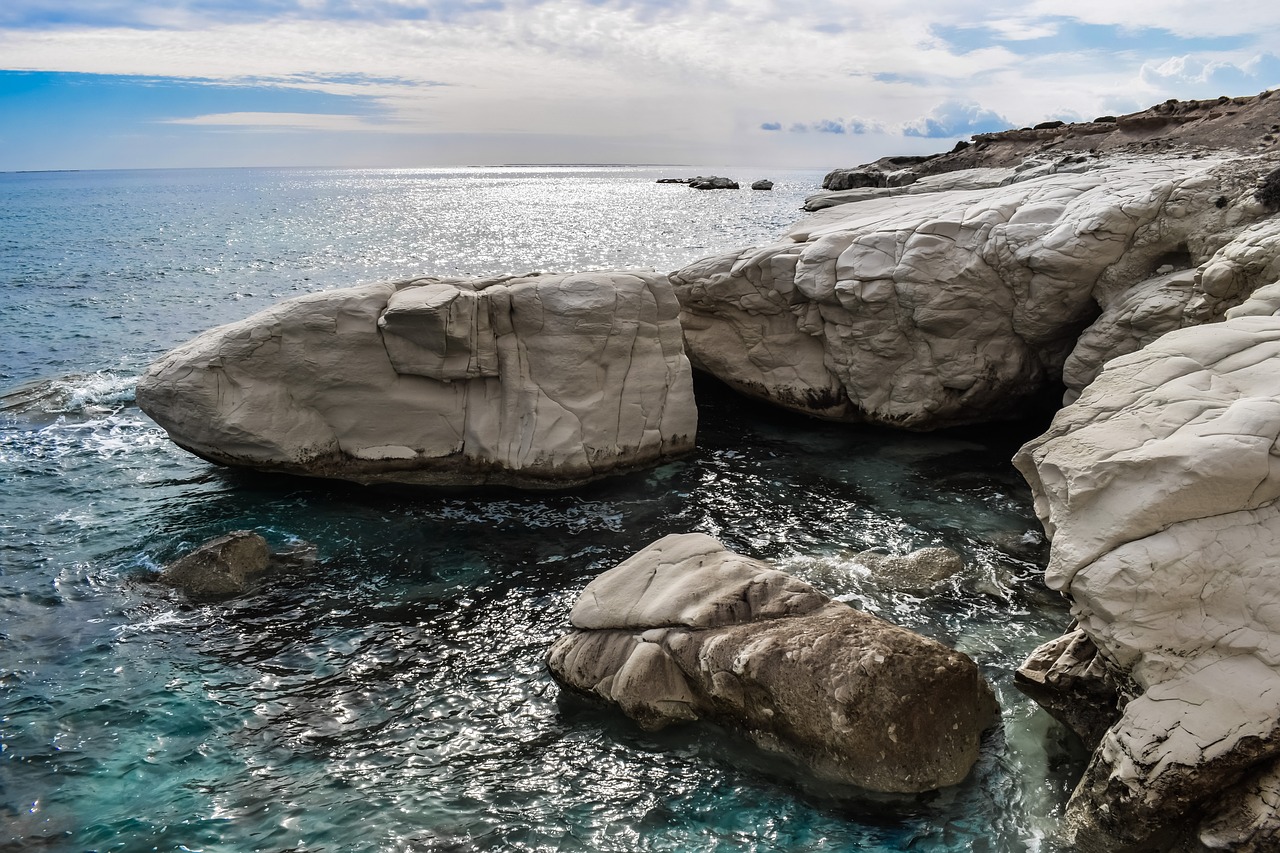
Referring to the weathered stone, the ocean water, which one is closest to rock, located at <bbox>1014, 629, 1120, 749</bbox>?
the ocean water

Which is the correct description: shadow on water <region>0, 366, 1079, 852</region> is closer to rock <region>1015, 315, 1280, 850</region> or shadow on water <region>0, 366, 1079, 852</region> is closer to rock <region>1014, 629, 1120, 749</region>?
rock <region>1014, 629, 1120, 749</region>

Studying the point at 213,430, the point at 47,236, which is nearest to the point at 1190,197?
the point at 213,430

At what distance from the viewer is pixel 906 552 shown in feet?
44.6

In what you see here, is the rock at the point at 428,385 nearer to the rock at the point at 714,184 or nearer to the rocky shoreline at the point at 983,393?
the rocky shoreline at the point at 983,393

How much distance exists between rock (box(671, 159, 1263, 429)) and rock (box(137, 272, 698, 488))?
14.0ft

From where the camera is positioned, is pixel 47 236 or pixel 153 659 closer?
pixel 153 659

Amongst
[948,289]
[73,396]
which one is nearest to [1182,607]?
Answer: [948,289]

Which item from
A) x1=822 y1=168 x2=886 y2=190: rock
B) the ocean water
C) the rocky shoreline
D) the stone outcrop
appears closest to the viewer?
the rocky shoreline

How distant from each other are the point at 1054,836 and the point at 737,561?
455 centimetres

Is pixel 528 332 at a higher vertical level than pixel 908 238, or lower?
lower

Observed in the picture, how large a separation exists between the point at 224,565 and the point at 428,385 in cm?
527

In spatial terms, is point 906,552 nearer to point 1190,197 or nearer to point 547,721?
point 547,721

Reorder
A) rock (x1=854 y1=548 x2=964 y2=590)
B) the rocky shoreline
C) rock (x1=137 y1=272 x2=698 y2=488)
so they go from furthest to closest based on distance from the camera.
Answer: rock (x1=137 y1=272 x2=698 y2=488)
rock (x1=854 y1=548 x2=964 y2=590)
the rocky shoreline

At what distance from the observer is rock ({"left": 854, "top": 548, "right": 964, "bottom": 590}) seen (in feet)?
41.2
